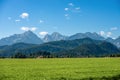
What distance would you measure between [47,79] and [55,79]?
0.92 metres

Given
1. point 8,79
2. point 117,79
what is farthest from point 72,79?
point 8,79

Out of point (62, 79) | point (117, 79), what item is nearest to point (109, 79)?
point (117, 79)

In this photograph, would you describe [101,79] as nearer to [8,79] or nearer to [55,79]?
[55,79]

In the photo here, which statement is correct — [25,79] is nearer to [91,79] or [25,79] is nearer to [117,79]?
[91,79]

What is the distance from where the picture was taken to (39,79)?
93.1ft

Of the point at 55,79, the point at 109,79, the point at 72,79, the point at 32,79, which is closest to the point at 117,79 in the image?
the point at 109,79

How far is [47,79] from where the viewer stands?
94.9 ft

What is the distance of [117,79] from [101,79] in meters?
1.77

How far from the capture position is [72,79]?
29047 mm

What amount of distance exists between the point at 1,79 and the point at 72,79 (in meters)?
8.02

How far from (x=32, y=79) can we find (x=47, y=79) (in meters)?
1.72

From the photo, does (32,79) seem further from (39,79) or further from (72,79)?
(72,79)

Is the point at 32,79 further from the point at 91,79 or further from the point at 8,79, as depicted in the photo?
the point at 91,79

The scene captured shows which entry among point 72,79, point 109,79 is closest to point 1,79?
point 72,79
